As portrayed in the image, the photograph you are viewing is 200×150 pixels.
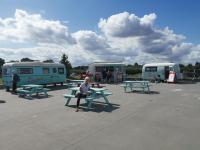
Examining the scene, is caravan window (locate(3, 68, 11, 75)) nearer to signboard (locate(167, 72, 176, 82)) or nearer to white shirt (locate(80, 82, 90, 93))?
white shirt (locate(80, 82, 90, 93))

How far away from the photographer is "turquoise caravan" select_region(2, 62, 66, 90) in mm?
19000

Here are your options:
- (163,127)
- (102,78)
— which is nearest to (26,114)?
(163,127)

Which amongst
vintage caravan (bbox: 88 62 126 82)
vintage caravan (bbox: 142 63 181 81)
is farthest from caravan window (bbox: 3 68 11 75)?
vintage caravan (bbox: 142 63 181 81)

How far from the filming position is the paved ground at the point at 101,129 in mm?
5594

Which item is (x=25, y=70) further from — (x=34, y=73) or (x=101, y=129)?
(x=101, y=129)

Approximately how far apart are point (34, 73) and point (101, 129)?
14.9 m

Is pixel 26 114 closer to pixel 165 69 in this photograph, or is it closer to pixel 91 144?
pixel 91 144

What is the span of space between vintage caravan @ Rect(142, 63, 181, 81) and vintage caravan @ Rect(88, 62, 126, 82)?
10.1 feet

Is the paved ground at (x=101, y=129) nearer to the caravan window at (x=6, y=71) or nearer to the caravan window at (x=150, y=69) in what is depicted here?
the caravan window at (x=6, y=71)

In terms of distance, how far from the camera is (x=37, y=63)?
69.2 feet

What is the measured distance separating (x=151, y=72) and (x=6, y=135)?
2439 cm

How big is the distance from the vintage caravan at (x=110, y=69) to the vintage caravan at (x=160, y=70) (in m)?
3.07

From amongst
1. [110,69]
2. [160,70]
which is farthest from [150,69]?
[110,69]

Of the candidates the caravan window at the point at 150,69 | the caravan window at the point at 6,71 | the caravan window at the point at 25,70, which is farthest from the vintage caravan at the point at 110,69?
the caravan window at the point at 6,71
